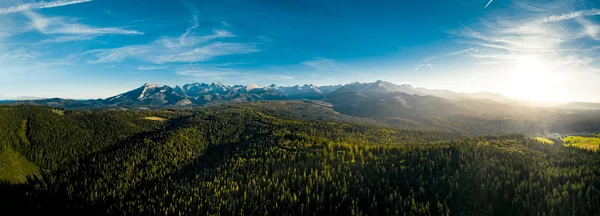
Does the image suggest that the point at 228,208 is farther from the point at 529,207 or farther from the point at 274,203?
the point at 529,207

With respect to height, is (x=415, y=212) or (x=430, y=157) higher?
(x=430, y=157)

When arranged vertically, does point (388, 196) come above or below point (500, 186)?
below

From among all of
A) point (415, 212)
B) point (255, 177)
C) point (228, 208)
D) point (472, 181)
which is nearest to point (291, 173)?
point (255, 177)

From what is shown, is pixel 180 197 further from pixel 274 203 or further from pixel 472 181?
pixel 472 181

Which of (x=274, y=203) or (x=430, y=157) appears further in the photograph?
(x=430, y=157)

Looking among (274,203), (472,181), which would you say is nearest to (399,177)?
(472,181)

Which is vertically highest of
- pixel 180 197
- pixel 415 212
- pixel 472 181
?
pixel 472 181

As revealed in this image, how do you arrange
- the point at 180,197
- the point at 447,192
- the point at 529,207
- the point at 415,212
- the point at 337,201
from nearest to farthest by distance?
1. the point at 529,207
2. the point at 415,212
3. the point at 447,192
4. the point at 337,201
5. the point at 180,197

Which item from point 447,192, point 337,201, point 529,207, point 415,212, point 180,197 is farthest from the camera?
point 180,197

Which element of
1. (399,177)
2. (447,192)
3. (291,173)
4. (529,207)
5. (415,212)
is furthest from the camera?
(291,173)
